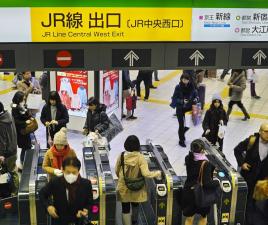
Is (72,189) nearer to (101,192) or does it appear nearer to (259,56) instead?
(101,192)

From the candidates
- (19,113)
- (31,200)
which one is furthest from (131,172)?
(19,113)

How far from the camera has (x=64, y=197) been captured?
5082 millimetres

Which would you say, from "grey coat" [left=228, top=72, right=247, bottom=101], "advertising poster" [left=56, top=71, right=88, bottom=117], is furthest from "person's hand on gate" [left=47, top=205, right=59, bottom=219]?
"grey coat" [left=228, top=72, right=247, bottom=101]

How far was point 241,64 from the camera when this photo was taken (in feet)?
18.3

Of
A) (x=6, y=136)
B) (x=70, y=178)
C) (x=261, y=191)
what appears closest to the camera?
(x=70, y=178)

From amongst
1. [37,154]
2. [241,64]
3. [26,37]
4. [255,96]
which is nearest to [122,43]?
[26,37]

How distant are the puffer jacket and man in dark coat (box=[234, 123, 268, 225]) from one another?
1248mm

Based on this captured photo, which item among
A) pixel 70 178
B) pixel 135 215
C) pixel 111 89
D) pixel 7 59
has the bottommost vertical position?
pixel 135 215

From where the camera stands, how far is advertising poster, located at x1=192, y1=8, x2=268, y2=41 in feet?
17.4

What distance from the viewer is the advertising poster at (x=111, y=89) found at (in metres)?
10.7

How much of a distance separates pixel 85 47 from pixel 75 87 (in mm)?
5316

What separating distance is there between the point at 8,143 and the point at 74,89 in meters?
3.49

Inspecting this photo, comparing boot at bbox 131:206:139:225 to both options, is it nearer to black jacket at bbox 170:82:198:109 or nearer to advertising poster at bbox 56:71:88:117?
black jacket at bbox 170:82:198:109

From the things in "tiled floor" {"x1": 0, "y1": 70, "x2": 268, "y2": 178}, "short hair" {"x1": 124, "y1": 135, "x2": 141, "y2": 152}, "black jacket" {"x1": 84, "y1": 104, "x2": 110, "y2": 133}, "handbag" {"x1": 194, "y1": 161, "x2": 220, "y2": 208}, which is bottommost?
"tiled floor" {"x1": 0, "y1": 70, "x2": 268, "y2": 178}
